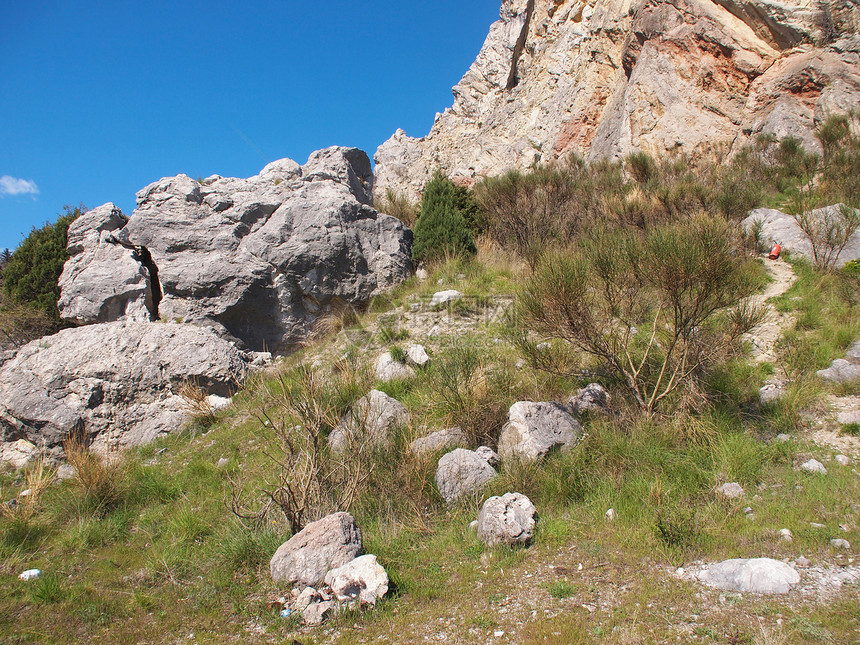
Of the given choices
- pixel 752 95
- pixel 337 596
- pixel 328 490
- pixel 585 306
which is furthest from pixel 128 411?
pixel 752 95

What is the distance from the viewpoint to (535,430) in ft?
15.3

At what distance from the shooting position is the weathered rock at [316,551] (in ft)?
11.0

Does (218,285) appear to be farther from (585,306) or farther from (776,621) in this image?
(776,621)

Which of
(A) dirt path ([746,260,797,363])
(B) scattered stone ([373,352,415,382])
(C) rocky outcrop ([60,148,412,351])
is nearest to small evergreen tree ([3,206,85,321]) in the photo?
(C) rocky outcrop ([60,148,412,351])

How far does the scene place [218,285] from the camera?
877 cm

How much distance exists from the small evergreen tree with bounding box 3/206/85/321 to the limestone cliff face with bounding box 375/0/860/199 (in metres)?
15.3

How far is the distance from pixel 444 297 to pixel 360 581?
5771mm

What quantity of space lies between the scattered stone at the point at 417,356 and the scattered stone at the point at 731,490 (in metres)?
3.91

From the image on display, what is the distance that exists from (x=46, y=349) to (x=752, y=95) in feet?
59.0

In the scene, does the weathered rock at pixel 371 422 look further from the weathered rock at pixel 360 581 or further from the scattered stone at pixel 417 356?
the weathered rock at pixel 360 581

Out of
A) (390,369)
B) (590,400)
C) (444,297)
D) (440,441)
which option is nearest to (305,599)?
(440,441)

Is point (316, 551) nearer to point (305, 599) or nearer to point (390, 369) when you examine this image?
point (305, 599)

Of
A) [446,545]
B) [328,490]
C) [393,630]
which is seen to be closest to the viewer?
[393,630]

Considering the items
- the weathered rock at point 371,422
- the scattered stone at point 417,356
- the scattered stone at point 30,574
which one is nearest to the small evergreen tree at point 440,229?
the scattered stone at point 417,356
